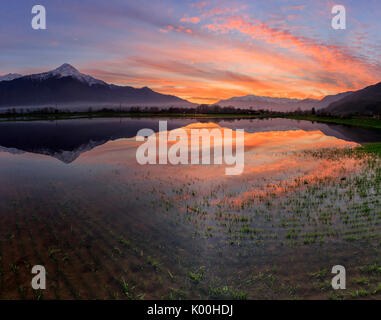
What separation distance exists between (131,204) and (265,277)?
1009 cm

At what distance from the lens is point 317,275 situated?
8273 mm

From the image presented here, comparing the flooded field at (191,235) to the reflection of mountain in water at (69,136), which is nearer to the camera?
the flooded field at (191,235)

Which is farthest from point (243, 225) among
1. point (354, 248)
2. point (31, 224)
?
point (31, 224)

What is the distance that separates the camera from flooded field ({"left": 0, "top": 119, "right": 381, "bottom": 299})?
796cm

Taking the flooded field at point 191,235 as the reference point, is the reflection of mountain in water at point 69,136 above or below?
above

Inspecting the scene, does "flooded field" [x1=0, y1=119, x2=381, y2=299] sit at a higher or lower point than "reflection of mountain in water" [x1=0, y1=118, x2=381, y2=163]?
lower

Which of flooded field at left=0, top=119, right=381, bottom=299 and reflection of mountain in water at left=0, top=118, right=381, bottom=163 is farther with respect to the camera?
reflection of mountain in water at left=0, top=118, right=381, bottom=163

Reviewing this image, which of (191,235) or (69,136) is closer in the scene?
(191,235)

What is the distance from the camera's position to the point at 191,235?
11.4 m

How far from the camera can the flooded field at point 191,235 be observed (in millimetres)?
7957

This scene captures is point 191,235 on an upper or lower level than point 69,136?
lower
